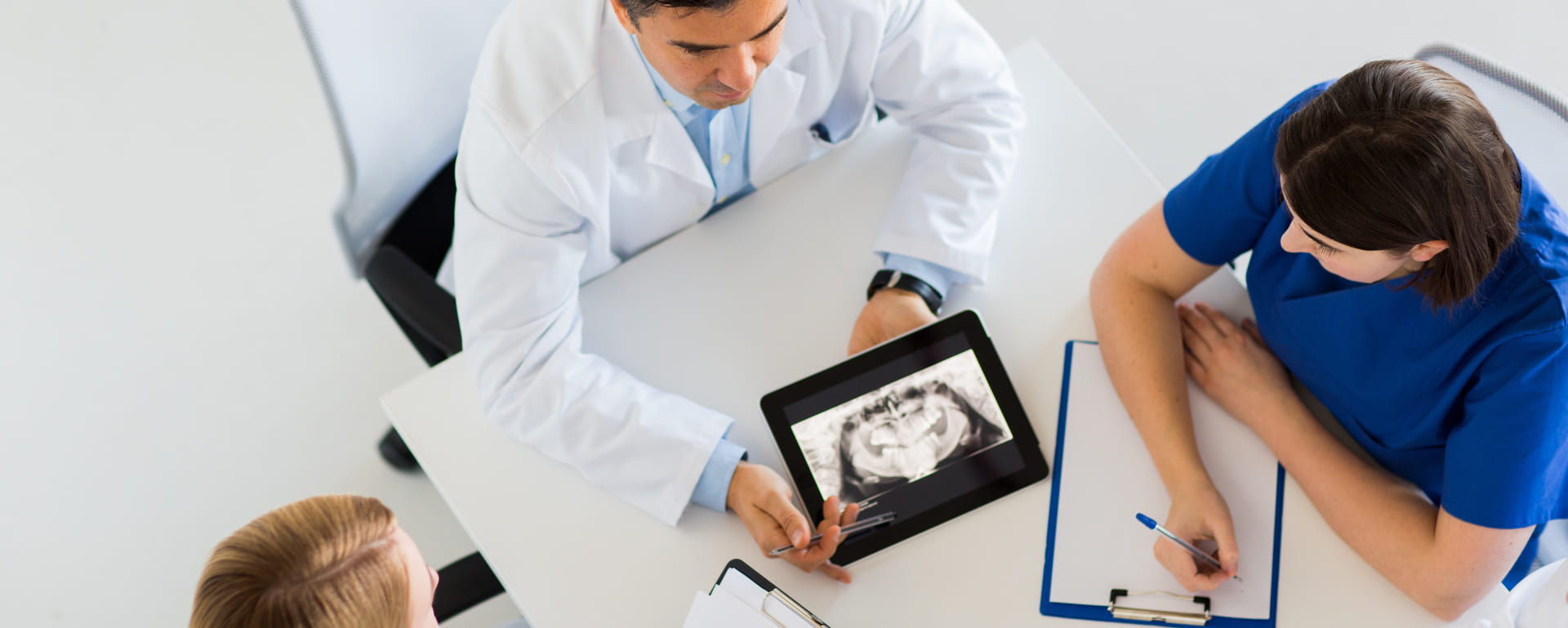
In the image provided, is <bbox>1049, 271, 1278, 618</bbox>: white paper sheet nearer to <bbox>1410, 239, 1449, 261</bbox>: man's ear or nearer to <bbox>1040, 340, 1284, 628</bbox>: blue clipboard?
<bbox>1040, 340, 1284, 628</bbox>: blue clipboard

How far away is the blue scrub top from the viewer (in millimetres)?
987

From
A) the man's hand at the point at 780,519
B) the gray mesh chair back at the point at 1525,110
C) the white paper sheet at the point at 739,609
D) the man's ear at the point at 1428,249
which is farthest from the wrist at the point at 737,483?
the gray mesh chair back at the point at 1525,110

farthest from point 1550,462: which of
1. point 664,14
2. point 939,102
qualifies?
point 664,14

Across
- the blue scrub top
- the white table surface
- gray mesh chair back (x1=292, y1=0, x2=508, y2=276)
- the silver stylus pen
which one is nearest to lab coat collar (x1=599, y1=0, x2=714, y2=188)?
the white table surface

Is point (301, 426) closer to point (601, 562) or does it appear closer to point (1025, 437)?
point (601, 562)

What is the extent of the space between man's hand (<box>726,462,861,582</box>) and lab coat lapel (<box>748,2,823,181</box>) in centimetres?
43

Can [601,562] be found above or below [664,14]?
below

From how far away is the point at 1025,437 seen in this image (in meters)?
1.21

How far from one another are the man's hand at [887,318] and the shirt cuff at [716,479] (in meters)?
0.21

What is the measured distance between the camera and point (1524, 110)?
1137mm

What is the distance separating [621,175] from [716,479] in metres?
0.39

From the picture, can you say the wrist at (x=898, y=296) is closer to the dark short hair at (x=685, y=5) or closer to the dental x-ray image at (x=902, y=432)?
the dental x-ray image at (x=902, y=432)

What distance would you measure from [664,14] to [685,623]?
62 cm

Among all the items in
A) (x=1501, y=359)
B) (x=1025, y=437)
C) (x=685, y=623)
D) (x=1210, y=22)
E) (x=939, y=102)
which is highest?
(x=939, y=102)
